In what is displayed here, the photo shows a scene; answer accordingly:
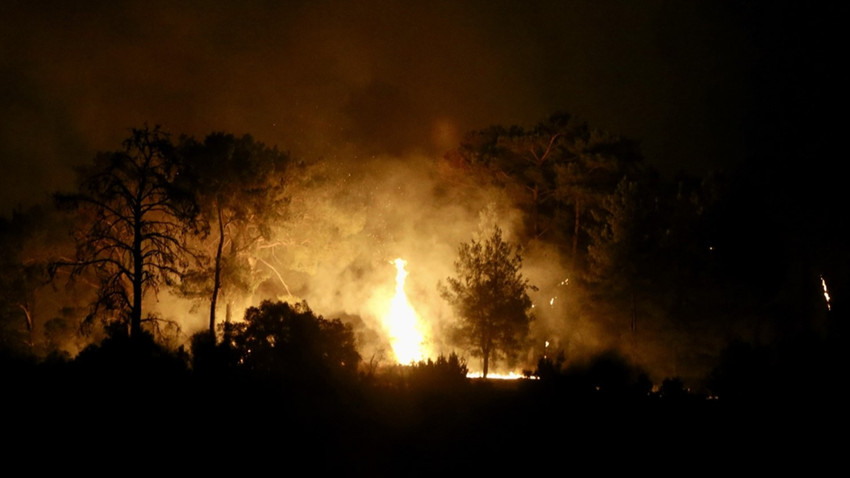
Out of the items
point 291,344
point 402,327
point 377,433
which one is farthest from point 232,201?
point 377,433

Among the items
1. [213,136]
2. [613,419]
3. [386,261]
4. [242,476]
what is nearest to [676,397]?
[613,419]

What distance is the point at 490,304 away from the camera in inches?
999

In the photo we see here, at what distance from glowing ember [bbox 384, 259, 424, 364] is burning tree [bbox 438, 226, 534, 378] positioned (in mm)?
6684

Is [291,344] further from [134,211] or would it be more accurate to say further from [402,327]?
[402,327]

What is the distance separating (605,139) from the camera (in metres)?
35.2

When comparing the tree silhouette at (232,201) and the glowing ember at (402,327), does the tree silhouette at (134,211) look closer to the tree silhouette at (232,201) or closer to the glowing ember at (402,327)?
the tree silhouette at (232,201)

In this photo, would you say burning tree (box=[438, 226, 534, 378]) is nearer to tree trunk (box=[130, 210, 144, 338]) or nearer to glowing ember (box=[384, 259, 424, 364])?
glowing ember (box=[384, 259, 424, 364])

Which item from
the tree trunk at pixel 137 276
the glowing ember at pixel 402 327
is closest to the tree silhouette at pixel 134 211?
the tree trunk at pixel 137 276

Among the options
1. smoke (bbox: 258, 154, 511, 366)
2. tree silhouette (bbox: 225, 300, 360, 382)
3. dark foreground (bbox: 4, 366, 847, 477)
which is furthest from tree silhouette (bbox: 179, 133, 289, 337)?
dark foreground (bbox: 4, 366, 847, 477)

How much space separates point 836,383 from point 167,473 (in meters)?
9.61

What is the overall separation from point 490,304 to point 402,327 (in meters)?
9.52

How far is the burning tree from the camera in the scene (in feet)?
83.3

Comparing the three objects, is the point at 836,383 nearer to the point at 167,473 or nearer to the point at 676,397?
the point at 676,397

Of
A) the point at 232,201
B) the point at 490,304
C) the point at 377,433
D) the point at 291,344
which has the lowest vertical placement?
the point at 377,433
